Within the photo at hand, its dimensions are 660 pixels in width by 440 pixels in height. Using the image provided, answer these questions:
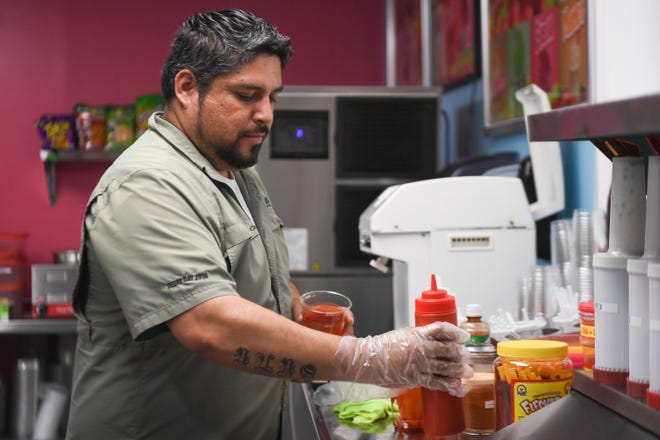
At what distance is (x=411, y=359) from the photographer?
4.46ft

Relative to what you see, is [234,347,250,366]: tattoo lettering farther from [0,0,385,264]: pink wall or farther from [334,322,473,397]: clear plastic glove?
[0,0,385,264]: pink wall

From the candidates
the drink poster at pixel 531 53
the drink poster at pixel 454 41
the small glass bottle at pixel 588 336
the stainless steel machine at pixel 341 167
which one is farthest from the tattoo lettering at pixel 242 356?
the drink poster at pixel 454 41

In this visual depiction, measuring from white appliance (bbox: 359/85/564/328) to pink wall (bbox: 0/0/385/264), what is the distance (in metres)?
3.11

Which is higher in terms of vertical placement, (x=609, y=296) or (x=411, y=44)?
(x=411, y=44)

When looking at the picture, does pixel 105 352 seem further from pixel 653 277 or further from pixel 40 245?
pixel 40 245

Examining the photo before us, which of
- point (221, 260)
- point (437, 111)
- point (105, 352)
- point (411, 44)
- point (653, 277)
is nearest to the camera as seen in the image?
point (653, 277)

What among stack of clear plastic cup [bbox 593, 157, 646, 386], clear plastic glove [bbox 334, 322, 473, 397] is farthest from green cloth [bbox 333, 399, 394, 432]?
stack of clear plastic cup [bbox 593, 157, 646, 386]

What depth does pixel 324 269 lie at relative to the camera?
349 centimetres

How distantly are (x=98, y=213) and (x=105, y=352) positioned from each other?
1.10 ft

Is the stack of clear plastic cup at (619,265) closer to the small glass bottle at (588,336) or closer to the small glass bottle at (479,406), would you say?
the small glass bottle at (588,336)

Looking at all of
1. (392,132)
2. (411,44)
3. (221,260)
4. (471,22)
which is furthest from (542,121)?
(411,44)

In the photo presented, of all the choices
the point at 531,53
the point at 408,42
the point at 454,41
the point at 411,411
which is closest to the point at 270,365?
the point at 411,411

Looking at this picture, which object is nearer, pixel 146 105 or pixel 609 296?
pixel 609 296

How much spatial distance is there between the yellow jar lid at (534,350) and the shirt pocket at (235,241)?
624 millimetres
